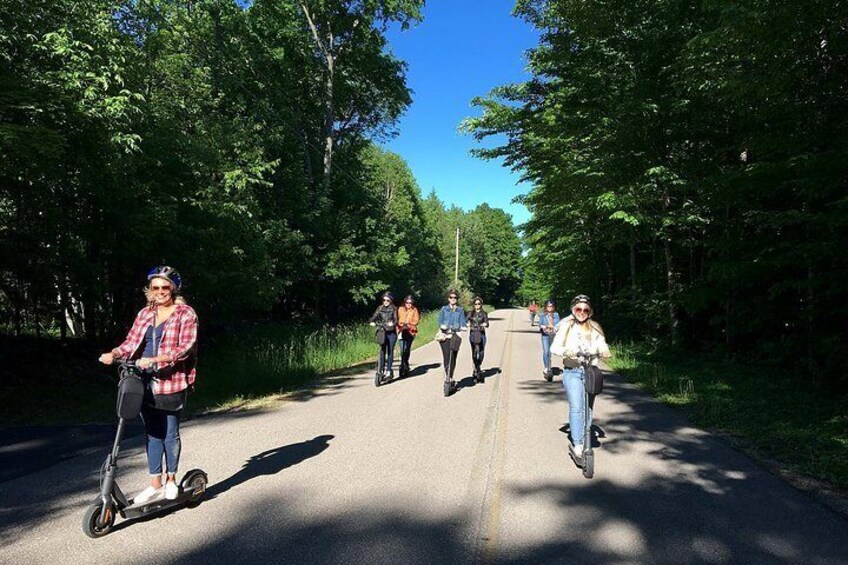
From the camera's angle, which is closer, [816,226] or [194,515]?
[194,515]

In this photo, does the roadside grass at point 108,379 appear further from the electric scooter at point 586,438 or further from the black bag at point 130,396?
the electric scooter at point 586,438

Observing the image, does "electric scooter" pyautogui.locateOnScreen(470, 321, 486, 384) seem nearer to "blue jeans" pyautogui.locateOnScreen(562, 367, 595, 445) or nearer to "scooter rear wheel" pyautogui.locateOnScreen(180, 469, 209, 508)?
"blue jeans" pyautogui.locateOnScreen(562, 367, 595, 445)

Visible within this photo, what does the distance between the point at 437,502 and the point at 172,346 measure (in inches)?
103

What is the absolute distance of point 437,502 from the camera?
465cm

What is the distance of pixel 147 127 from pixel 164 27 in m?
8.26

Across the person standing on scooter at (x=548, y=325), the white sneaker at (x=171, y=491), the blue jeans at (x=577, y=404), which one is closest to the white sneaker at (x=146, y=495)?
the white sneaker at (x=171, y=491)

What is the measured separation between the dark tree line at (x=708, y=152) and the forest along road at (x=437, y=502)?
4632mm

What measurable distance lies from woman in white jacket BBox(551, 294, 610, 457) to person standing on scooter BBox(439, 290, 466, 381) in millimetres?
4483

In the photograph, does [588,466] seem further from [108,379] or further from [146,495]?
[108,379]

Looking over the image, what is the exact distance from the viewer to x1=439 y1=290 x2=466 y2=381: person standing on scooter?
34.1 ft

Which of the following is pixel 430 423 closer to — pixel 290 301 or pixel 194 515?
pixel 194 515

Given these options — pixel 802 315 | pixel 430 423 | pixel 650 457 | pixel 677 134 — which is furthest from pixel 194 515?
pixel 677 134

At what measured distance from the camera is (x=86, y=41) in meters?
9.13

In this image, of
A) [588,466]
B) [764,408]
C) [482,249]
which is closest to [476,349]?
[764,408]
